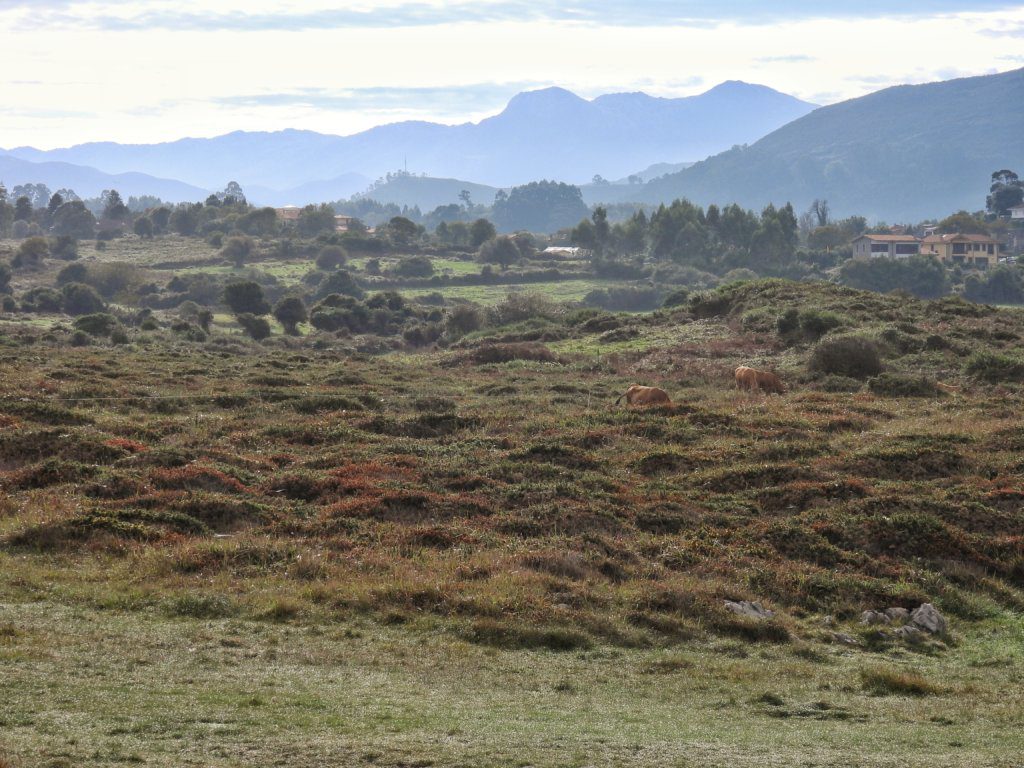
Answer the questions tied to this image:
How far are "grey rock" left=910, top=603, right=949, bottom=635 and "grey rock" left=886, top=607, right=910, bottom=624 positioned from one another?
0.29 ft

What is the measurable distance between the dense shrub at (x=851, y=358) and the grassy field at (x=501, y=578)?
18.4 ft

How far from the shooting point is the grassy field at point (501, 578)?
9.91 meters

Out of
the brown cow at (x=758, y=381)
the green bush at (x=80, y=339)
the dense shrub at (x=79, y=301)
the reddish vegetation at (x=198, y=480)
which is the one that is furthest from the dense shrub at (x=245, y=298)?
the reddish vegetation at (x=198, y=480)

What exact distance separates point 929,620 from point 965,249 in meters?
146

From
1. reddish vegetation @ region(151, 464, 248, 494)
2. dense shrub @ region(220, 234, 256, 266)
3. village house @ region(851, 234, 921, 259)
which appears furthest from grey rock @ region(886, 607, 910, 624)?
village house @ region(851, 234, 921, 259)

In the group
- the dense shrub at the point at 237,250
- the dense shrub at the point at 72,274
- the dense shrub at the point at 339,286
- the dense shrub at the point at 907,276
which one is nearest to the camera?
the dense shrub at the point at 72,274

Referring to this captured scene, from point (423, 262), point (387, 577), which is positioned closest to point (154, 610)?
point (387, 577)

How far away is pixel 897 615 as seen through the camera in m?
15.9

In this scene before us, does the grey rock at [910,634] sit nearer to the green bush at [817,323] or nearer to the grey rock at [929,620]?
the grey rock at [929,620]

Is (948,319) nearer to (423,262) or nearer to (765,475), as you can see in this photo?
(765,475)

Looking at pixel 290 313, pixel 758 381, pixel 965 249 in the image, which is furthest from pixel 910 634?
pixel 965 249

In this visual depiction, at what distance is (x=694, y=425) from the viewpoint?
29.8m

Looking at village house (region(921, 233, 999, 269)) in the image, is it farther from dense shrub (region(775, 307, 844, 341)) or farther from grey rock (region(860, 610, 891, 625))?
grey rock (region(860, 610, 891, 625))

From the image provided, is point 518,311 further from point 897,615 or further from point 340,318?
point 897,615
